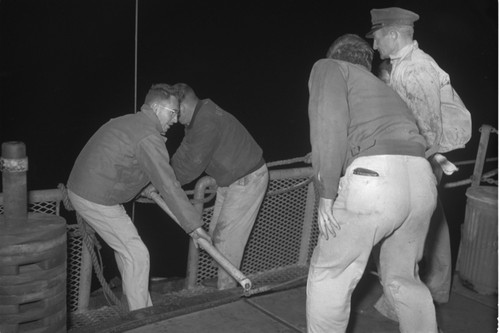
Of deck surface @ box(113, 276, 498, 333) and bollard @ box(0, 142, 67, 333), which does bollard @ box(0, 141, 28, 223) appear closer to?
bollard @ box(0, 142, 67, 333)

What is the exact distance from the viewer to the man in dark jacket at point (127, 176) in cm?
386

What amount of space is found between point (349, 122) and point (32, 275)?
5.92 ft

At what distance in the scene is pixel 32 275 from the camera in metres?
2.81

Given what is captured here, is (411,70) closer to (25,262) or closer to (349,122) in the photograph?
(349,122)

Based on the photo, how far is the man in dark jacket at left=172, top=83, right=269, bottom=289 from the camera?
14.6ft

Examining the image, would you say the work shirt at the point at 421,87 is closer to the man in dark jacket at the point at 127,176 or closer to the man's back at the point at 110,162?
the man in dark jacket at the point at 127,176

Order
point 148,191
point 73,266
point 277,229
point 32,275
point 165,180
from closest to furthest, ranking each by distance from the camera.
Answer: point 32,275 < point 165,180 < point 148,191 < point 73,266 < point 277,229

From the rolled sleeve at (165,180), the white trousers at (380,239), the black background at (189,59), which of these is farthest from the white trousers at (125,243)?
the black background at (189,59)

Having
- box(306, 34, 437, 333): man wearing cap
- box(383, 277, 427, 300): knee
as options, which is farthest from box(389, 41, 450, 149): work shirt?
box(383, 277, 427, 300): knee

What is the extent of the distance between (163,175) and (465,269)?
2.70 meters

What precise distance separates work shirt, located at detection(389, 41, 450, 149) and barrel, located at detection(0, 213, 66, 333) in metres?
2.10

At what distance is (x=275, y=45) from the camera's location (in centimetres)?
4969

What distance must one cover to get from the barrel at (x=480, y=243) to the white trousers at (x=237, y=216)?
1777 mm

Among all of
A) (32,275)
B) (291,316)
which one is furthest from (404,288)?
(32,275)
